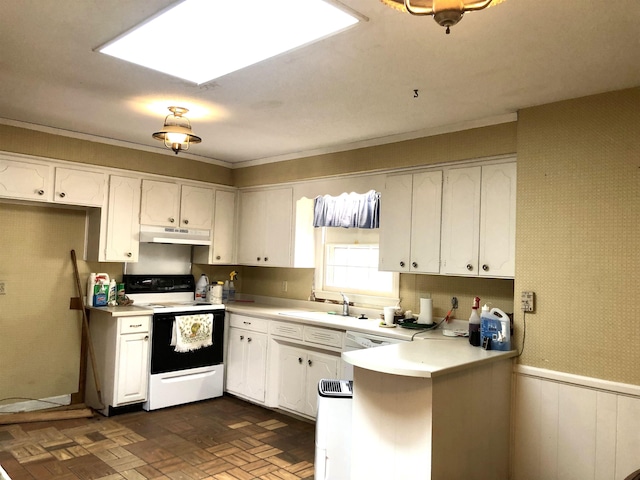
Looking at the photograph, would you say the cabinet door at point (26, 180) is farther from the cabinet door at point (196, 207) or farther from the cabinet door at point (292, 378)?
the cabinet door at point (292, 378)

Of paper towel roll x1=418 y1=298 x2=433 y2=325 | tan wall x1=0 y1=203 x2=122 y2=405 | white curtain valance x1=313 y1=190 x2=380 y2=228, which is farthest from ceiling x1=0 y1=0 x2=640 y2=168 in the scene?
paper towel roll x1=418 y1=298 x2=433 y2=325

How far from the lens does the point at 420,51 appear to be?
234cm

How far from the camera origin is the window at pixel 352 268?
4.38 meters

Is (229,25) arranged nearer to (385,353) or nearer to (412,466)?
(385,353)

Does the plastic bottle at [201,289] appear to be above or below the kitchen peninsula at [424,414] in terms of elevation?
above

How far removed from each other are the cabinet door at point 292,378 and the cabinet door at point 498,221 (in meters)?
1.73

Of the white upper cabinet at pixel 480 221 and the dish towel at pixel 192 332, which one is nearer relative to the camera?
the white upper cabinet at pixel 480 221

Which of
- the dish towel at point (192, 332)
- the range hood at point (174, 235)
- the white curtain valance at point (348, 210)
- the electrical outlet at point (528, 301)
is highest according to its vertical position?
the white curtain valance at point (348, 210)

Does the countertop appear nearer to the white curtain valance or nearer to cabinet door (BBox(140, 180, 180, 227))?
the white curtain valance

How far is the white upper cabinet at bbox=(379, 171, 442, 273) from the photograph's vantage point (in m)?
3.62

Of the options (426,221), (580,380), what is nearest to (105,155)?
(426,221)

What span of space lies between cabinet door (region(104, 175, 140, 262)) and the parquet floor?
4.61 ft

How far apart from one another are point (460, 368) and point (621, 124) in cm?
160

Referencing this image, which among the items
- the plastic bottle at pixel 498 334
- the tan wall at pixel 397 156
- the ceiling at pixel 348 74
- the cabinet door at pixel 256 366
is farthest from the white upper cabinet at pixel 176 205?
the plastic bottle at pixel 498 334
